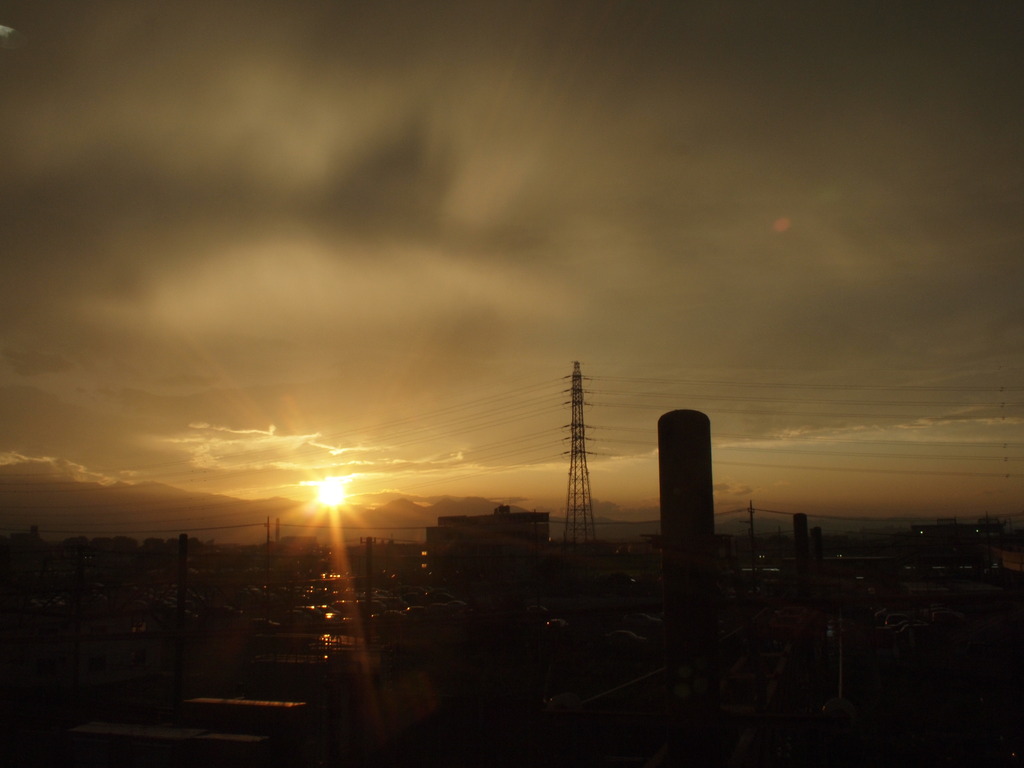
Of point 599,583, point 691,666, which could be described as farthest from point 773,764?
point 599,583

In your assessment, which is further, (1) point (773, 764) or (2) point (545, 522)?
(2) point (545, 522)

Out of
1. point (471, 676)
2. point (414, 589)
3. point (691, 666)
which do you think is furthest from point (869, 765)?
point (414, 589)

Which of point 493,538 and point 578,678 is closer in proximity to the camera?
point 578,678

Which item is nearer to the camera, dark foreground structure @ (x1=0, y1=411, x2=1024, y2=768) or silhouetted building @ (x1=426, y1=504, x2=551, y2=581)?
dark foreground structure @ (x1=0, y1=411, x2=1024, y2=768)

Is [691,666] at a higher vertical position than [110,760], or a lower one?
higher

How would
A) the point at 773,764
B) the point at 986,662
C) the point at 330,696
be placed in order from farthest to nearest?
the point at 986,662
the point at 330,696
the point at 773,764

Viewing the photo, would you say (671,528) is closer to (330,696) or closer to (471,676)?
(330,696)

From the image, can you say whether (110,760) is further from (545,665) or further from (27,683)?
(27,683)

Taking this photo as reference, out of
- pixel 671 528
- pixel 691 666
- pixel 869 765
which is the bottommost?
pixel 869 765

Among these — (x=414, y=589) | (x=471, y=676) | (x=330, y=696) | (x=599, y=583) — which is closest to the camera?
(x=330, y=696)

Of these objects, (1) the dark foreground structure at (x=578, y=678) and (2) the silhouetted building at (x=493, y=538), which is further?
(2) the silhouetted building at (x=493, y=538)
